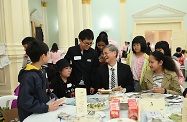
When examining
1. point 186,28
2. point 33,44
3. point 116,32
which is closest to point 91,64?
point 33,44

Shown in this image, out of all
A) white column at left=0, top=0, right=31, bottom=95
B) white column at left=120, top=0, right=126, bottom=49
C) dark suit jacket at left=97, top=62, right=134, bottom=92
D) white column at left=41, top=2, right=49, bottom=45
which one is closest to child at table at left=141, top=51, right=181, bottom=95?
dark suit jacket at left=97, top=62, right=134, bottom=92

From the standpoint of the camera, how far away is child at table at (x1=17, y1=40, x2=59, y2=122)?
1.78 meters

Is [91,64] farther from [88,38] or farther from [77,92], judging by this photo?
[77,92]

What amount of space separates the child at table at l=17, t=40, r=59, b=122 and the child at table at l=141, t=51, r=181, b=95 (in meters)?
1.35

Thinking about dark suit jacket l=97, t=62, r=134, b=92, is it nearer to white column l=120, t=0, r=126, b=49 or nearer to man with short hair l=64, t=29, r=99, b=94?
man with short hair l=64, t=29, r=99, b=94

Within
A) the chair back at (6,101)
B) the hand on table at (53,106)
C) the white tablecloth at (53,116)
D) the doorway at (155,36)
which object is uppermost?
the doorway at (155,36)

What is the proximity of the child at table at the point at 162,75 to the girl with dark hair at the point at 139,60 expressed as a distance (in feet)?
1.48

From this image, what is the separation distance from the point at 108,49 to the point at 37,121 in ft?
4.36

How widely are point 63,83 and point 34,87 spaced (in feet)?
3.16

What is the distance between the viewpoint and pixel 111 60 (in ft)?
8.66

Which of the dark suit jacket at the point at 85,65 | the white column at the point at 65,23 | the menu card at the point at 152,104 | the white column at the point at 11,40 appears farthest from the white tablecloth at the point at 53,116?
the white column at the point at 65,23

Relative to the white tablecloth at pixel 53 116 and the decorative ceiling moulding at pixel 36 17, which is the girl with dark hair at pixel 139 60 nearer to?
the white tablecloth at pixel 53 116

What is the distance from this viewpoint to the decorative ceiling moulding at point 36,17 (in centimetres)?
970

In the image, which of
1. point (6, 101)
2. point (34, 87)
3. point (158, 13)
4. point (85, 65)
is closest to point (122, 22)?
point (158, 13)
